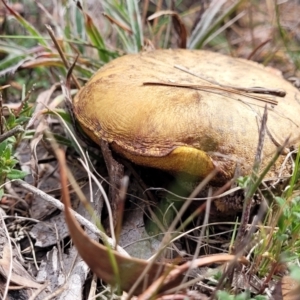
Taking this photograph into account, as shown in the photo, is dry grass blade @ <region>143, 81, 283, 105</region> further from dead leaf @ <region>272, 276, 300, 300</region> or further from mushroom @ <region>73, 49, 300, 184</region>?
dead leaf @ <region>272, 276, 300, 300</region>

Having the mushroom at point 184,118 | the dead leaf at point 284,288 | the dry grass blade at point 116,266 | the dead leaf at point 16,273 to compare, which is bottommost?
the dead leaf at point 284,288

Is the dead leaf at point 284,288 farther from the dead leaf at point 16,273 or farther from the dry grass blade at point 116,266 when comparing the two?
the dead leaf at point 16,273

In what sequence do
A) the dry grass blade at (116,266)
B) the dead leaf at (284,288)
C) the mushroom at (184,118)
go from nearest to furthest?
the dry grass blade at (116,266) < the dead leaf at (284,288) < the mushroom at (184,118)

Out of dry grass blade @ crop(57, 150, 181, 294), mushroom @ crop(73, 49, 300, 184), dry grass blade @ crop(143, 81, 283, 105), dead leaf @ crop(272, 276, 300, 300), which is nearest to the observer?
dry grass blade @ crop(57, 150, 181, 294)

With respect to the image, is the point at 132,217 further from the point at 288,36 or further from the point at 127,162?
the point at 288,36

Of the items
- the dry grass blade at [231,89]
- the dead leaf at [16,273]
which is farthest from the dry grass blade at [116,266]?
the dry grass blade at [231,89]

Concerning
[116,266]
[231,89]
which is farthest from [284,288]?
[231,89]

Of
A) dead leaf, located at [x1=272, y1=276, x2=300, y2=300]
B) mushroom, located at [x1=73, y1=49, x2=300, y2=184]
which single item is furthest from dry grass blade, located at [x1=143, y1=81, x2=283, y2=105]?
dead leaf, located at [x1=272, y1=276, x2=300, y2=300]

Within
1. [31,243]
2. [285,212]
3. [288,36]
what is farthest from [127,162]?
[288,36]
